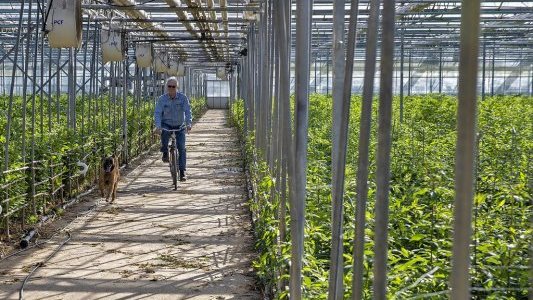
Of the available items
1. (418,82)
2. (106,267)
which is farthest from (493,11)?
(418,82)

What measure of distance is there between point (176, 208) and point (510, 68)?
3037 cm

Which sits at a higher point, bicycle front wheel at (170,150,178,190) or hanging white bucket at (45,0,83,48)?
hanging white bucket at (45,0,83,48)

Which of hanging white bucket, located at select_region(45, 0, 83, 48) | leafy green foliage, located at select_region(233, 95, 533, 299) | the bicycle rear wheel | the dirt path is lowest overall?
the dirt path

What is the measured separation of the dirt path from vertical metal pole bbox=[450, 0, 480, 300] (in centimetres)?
458

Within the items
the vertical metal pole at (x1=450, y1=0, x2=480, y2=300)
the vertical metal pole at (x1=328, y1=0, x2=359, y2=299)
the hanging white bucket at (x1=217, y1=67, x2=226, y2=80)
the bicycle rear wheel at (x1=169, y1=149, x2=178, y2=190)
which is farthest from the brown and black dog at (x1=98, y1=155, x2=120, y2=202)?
the hanging white bucket at (x1=217, y1=67, x2=226, y2=80)

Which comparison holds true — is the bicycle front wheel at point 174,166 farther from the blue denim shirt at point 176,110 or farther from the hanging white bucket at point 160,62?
the hanging white bucket at point 160,62

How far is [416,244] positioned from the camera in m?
4.52

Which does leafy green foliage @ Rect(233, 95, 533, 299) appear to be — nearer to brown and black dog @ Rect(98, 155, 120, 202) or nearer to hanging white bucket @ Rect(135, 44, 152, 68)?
brown and black dog @ Rect(98, 155, 120, 202)

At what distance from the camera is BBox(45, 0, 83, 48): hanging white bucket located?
7.02 m

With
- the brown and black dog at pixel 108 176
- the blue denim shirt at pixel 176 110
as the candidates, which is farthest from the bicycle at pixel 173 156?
the brown and black dog at pixel 108 176

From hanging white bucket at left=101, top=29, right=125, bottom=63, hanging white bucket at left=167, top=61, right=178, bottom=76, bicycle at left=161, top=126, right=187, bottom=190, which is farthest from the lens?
hanging white bucket at left=167, top=61, right=178, bottom=76

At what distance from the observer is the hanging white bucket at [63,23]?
23.0 ft

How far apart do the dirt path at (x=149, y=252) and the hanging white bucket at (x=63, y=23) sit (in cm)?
204

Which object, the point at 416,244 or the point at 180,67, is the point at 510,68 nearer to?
the point at 180,67
